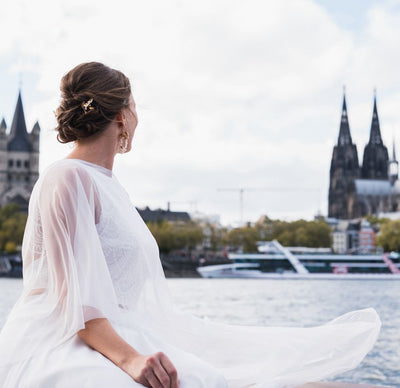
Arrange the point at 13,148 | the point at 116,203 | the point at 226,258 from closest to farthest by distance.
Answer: the point at 116,203
the point at 226,258
the point at 13,148

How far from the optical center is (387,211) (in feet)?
252

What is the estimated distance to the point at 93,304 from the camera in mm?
1311

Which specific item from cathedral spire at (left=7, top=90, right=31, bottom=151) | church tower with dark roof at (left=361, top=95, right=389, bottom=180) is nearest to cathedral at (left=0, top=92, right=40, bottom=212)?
cathedral spire at (left=7, top=90, right=31, bottom=151)

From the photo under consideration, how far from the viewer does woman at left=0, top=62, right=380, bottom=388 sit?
1.24 m

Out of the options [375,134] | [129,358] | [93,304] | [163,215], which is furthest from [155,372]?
[375,134]

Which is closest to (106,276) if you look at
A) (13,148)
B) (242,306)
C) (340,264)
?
(242,306)

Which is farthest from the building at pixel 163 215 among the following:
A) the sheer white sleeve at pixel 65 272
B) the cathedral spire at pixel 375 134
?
the sheer white sleeve at pixel 65 272

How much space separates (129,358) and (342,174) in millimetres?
76884

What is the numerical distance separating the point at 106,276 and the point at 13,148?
228 feet

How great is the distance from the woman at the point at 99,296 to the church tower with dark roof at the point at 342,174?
250 feet

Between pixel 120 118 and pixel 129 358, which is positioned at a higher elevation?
pixel 120 118

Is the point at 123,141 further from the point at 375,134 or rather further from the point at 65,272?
the point at 375,134

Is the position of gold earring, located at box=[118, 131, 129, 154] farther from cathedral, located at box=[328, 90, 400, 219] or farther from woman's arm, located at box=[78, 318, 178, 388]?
cathedral, located at box=[328, 90, 400, 219]

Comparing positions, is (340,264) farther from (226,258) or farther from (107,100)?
(107,100)
